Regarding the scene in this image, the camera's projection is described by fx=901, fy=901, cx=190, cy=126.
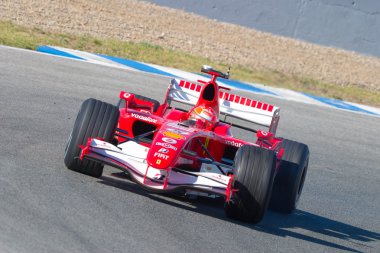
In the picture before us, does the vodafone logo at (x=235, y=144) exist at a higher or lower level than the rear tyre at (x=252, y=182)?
higher

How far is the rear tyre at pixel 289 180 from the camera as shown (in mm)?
8352

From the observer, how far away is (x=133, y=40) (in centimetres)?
1970

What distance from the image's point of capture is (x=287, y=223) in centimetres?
791

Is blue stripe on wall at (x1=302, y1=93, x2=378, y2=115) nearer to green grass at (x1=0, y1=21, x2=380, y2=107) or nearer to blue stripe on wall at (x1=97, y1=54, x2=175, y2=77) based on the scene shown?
green grass at (x1=0, y1=21, x2=380, y2=107)

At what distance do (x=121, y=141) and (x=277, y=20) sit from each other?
604 inches

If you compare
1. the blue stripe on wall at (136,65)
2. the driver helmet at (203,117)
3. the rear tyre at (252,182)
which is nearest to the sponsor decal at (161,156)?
the rear tyre at (252,182)

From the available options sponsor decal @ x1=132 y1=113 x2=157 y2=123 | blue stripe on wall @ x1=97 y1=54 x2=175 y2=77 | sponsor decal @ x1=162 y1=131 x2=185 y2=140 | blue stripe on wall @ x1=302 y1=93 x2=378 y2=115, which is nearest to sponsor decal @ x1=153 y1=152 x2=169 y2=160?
sponsor decal @ x1=162 y1=131 x2=185 y2=140

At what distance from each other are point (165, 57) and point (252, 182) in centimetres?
→ 1130

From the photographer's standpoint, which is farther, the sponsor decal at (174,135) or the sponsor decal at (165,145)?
the sponsor decal at (174,135)

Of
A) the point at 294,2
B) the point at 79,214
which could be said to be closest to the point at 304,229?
the point at 79,214

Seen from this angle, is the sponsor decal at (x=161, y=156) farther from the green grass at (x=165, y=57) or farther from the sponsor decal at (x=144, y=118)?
the green grass at (x=165, y=57)

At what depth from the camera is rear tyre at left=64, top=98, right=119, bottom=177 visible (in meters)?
7.44

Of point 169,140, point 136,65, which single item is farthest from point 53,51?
point 169,140

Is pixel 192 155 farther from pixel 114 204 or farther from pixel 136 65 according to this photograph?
pixel 136 65
